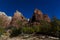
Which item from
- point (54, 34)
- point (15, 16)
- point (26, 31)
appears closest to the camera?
point (54, 34)

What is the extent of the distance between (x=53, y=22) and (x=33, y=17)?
30.1 meters

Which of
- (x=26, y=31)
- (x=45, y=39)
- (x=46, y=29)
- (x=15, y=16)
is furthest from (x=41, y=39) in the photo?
(x=15, y=16)

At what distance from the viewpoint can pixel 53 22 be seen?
1373 inches

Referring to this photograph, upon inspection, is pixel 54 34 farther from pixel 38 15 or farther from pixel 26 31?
pixel 38 15

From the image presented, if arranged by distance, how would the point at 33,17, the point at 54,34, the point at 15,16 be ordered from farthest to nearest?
the point at 15,16 < the point at 33,17 < the point at 54,34

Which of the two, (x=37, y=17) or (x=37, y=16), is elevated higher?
(x=37, y=16)

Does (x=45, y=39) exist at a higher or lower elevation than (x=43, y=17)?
lower

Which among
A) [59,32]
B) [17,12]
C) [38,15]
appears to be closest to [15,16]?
[17,12]

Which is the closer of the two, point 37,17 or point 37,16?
point 37,17

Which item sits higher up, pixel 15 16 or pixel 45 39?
pixel 15 16

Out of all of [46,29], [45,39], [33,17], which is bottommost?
[45,39]

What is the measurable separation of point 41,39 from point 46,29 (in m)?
7.78

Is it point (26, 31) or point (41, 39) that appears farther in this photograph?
point (26, 31)

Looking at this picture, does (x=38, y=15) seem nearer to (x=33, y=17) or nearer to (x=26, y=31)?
(x=33, y=17)
